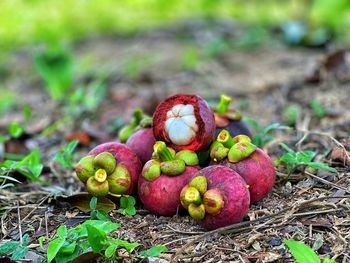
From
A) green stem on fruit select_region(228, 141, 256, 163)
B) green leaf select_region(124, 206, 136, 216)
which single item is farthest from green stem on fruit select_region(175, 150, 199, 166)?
green leaf select_region(124, 206, 136, 216)

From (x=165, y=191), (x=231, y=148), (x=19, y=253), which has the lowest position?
(x=19, y=253)

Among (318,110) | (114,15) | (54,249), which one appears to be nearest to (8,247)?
(54,249)

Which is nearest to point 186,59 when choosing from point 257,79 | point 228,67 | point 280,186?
point 228,67

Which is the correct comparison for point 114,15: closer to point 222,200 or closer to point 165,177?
point 165,177

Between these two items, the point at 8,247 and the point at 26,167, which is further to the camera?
the point at 26,167

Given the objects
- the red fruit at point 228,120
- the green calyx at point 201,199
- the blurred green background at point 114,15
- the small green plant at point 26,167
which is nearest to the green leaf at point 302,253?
the green calyx at point 201,199
